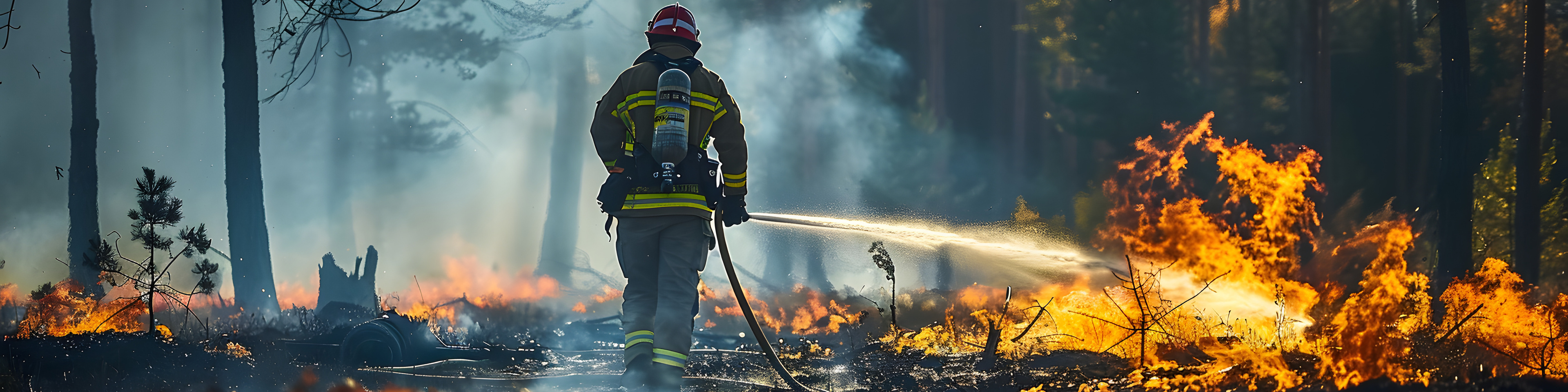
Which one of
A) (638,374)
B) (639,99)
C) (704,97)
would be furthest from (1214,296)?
(639,99)

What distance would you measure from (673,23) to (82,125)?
→ 26.4 feet

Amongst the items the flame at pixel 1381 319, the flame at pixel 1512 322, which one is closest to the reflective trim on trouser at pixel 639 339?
the flame at pixel 1381 319

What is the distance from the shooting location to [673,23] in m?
5.39

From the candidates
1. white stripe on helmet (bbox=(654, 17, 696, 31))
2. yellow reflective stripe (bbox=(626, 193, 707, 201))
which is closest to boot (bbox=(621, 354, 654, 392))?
yellow reflective stripe (bbox=(626, 193, 707, 201))

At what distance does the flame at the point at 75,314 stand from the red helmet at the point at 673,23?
635 centimetres

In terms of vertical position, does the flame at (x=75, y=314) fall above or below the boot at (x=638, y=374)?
above

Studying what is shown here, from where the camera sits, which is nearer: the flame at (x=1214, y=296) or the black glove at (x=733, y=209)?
the flame at (x=1214, y=296)

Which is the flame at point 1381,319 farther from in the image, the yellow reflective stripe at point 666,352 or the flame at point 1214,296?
the yellow reflective stripe at point 666,352

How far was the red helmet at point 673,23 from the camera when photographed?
539cm

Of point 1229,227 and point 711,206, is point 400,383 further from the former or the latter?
point 1229,227

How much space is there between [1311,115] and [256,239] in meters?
→ 11.2

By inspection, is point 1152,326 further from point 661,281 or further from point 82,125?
point 82,125

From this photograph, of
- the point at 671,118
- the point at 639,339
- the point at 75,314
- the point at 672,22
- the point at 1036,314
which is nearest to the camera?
the point at 671,118

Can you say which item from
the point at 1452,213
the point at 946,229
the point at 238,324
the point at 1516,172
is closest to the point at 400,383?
the point at 238,324
